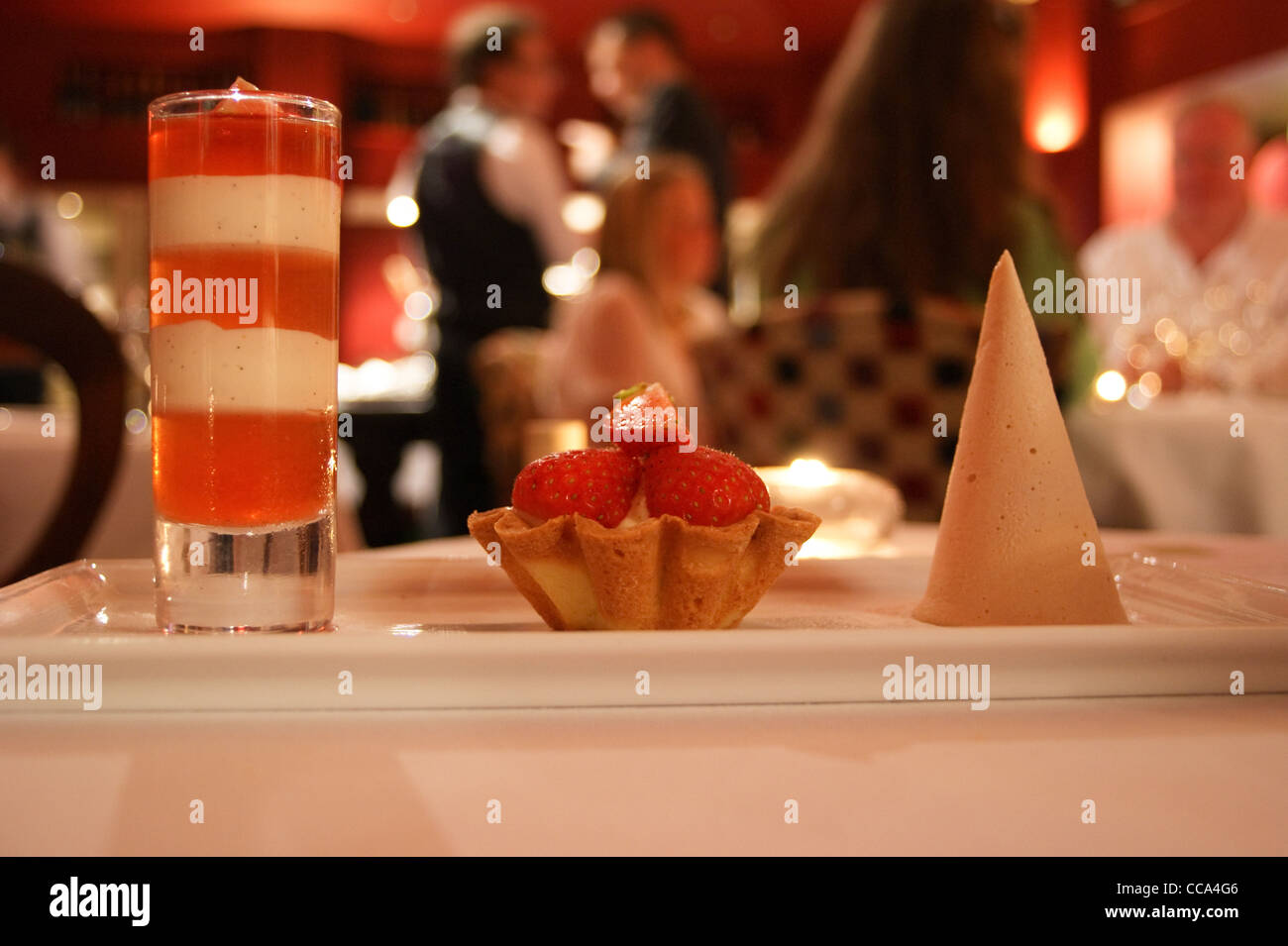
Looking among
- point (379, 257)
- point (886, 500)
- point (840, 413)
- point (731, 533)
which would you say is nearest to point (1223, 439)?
point (840, 413)

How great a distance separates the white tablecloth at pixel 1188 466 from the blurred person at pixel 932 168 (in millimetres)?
280

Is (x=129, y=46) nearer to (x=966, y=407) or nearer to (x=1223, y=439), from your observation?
(x=1223, y=439)

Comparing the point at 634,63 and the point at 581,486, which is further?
the point at 634,63

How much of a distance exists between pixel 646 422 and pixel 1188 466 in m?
1.57

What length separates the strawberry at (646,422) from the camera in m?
0.79

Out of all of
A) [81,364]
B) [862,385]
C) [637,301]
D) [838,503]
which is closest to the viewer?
[838,503]

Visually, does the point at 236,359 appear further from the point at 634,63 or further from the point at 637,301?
the point at 634,63

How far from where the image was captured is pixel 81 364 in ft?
5.57

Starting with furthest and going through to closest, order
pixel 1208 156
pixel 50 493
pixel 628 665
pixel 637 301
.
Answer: pixel 1208 156 → pixel 637 301 → pixel 50 493 → pixel 628 665

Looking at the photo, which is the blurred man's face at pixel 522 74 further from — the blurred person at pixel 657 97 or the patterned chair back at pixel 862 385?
the patterned chair back at pixel 862 385

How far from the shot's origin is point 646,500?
0.79m

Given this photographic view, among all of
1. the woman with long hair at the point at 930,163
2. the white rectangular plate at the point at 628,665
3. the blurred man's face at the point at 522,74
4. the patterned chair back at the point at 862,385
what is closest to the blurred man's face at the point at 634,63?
the blurred man's face at the point at 522,74

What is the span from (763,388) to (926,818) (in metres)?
1.94

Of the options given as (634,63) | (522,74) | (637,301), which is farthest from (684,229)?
(634,63)
